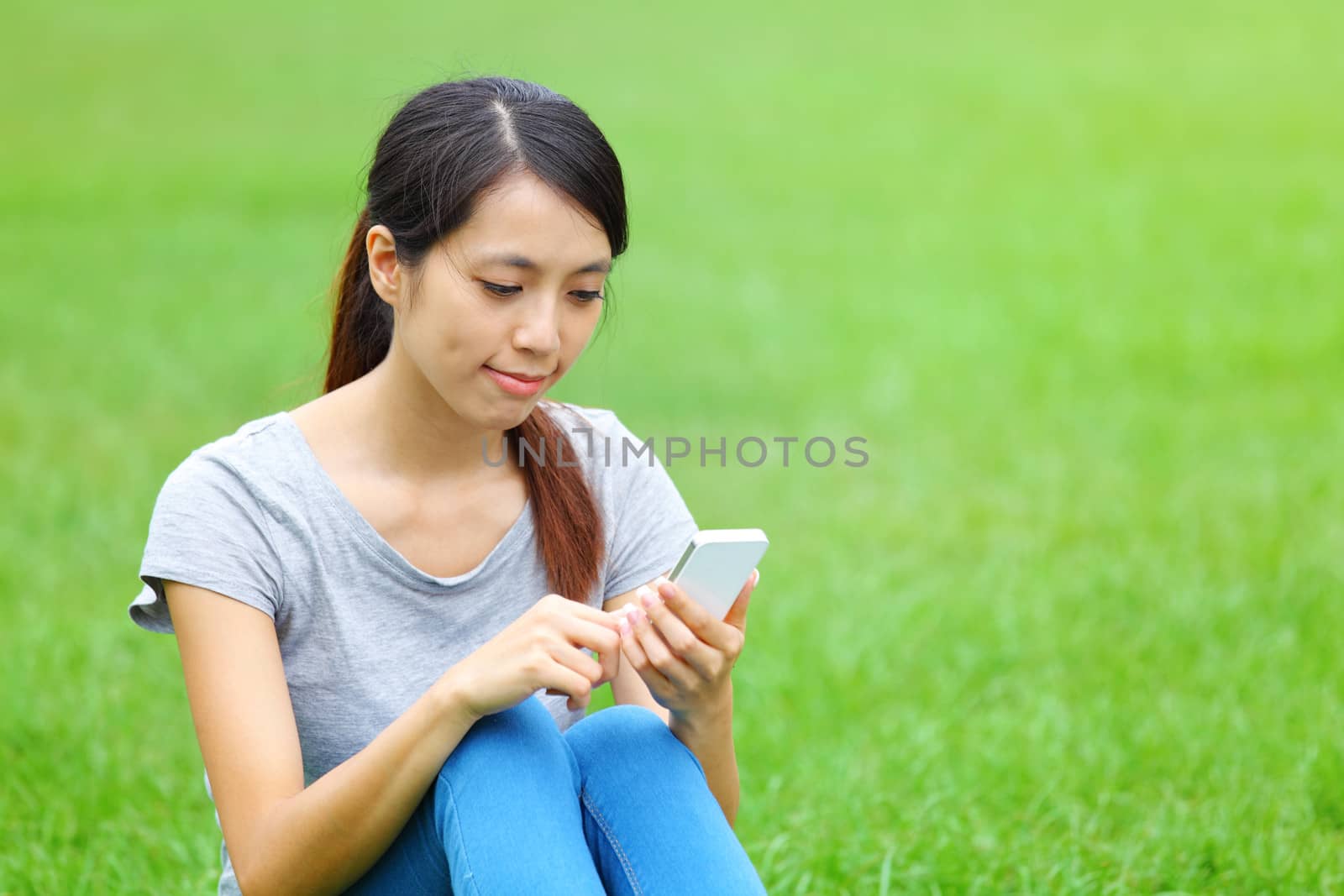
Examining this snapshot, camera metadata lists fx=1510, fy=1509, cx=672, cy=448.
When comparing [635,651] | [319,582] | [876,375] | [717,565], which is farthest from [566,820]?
[876,375]

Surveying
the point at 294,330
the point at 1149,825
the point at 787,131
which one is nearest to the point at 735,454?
the point at 294,330

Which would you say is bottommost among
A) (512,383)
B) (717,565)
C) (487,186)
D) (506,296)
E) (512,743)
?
(512,743)

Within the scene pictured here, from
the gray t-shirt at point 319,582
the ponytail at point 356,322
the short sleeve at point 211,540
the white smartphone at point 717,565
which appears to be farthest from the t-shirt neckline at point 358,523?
the white smartphone at point 717,565

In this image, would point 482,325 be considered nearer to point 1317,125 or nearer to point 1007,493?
point 1007,493

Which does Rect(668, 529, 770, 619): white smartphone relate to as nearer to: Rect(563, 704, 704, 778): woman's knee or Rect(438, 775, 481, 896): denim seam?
Rect(563, 704, 704, 778): woman's knee

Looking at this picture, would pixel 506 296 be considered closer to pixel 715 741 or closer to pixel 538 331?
pixel 538 331

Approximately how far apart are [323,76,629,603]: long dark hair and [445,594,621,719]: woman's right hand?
446mm

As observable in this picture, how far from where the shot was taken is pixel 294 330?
7.47 metres

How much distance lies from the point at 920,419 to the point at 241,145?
22.4ft

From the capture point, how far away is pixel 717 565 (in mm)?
1799

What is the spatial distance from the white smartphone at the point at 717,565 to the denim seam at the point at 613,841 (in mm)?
302

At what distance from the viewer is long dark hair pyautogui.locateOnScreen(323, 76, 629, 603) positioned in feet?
6.63

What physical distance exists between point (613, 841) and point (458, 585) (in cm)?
46

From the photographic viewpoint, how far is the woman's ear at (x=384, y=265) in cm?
213
